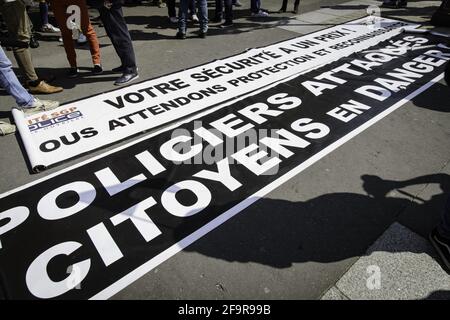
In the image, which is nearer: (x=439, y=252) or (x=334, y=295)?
(x=334, y=295)

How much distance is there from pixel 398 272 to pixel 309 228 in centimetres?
73

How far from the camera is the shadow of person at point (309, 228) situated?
2404mm

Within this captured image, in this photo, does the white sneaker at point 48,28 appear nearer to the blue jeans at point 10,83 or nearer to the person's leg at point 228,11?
the blue jeans at point 10,83

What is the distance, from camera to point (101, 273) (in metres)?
2.27

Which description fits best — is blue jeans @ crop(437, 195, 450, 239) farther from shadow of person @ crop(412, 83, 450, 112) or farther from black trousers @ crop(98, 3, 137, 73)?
black trousers @ crop(98, 3, 137, 73)

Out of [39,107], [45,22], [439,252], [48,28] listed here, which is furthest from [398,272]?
[45,22]

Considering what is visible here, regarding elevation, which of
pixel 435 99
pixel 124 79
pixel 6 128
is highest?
pixel 124 79

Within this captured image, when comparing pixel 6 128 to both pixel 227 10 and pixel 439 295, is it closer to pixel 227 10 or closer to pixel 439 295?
pixel 439 295

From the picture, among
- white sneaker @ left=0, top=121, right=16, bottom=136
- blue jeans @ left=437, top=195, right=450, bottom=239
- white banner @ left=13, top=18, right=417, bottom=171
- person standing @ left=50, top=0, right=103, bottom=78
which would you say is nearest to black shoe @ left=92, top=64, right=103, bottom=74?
person standing @ left=50, top=0, right=103, bottom=78

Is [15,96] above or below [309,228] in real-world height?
above

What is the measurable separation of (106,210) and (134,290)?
0.88 meters

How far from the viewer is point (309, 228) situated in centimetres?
260
